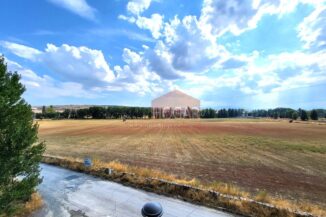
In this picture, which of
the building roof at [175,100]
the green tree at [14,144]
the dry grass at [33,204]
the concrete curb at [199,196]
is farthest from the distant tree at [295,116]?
the green tree at [14,144]

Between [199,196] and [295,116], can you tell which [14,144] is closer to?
[199,196]

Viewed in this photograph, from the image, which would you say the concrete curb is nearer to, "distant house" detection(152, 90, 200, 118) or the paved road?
the paved road

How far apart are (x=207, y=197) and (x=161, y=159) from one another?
11654 mm

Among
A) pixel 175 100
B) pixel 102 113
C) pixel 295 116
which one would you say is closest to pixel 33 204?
pixel 175 100

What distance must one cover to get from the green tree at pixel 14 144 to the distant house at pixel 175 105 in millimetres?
88946

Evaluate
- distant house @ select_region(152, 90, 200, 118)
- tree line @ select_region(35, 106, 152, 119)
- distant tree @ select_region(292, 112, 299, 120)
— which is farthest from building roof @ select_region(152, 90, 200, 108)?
distant tree @ select_region(292, 112, 299, 120)

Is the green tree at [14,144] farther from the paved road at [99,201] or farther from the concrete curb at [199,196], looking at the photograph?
the concrete curb at [199,196]

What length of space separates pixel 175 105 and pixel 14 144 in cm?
10673

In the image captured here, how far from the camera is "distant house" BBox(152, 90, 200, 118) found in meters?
101

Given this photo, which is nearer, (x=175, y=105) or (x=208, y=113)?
(x=175, y=105)

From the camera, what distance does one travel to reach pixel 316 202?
10648mm

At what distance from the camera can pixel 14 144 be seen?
7043 millimetres

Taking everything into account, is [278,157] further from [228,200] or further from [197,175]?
[228,200]

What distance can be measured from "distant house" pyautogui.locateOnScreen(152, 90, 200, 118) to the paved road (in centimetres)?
8599
